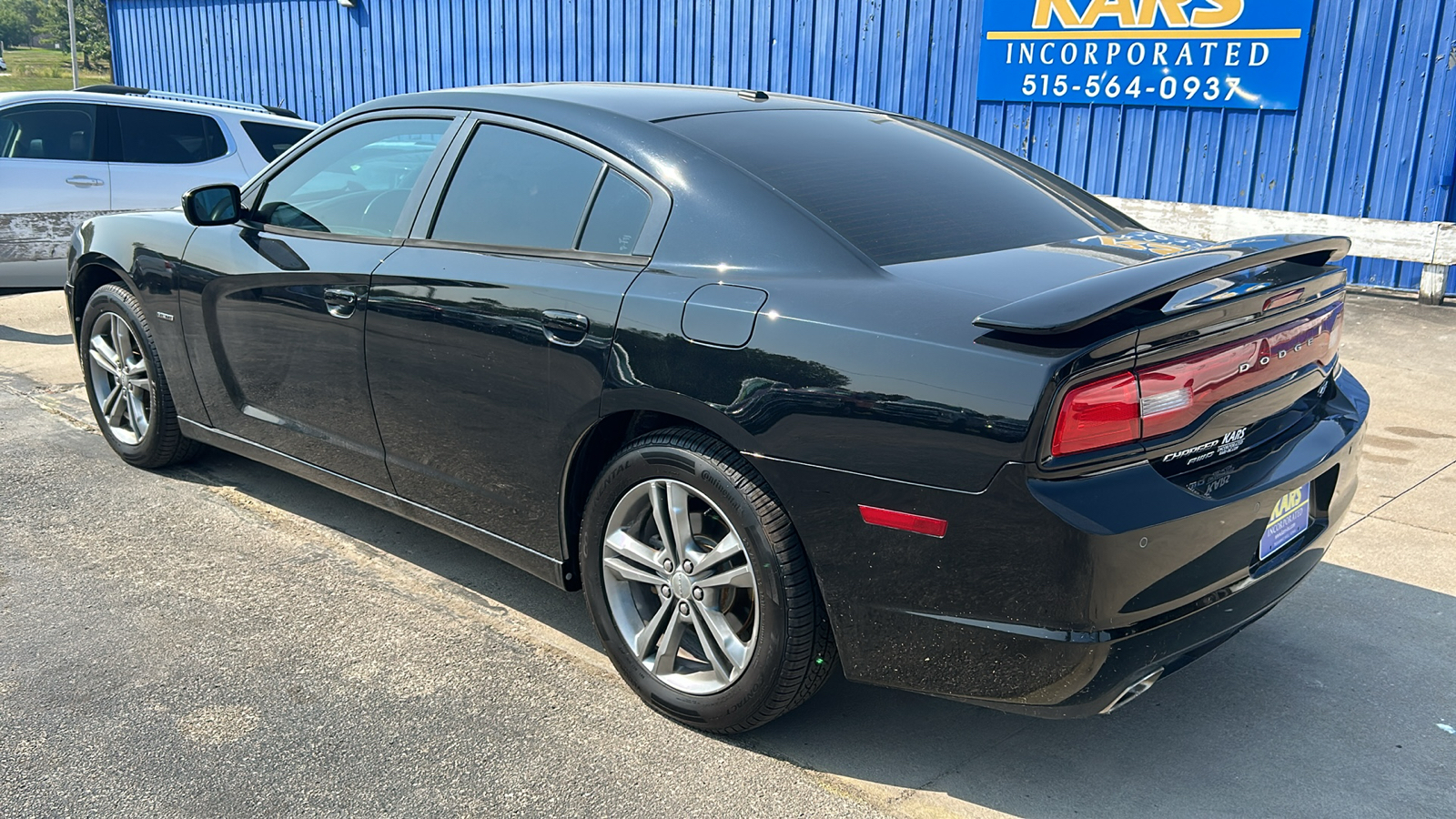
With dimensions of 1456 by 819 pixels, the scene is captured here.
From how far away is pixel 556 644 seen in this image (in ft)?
11.4

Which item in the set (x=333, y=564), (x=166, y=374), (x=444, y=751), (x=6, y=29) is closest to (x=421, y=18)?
(x=166, y=374)

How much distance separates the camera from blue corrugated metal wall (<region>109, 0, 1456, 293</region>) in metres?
8.17

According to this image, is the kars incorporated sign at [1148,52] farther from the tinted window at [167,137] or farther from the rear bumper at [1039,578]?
the rear bumper at [1039,578]

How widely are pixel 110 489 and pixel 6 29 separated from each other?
88.1 m

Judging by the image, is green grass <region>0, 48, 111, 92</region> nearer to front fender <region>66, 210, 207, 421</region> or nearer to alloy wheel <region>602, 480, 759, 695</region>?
front fender <region>66, 210, 207, 421</region>

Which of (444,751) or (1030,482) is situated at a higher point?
(1030,482)

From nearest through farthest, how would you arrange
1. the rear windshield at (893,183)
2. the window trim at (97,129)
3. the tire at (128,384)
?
the rear windshield at (893,183), the tire at (128,384), the window trim at (97,129)

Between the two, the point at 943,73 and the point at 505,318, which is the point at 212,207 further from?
the point at 943,73

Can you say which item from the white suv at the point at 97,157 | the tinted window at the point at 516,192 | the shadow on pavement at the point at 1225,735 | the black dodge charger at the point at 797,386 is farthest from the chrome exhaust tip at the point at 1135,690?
the white suv at the point at 97,157

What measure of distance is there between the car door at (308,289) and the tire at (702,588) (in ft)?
3.46

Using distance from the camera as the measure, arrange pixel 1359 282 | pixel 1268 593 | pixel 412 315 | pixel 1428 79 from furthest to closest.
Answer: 1. pixel 1359 282
2. pixel 1428 79
3. pixel 412 315
4. pixel 1268 593

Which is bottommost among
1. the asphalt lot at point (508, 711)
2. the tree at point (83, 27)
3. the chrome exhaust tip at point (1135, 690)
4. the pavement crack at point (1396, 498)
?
the asphalt lot at point (508, 711)

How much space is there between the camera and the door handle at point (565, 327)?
3020 millimetres

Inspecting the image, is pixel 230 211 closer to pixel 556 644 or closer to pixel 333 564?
pixel 333 564
